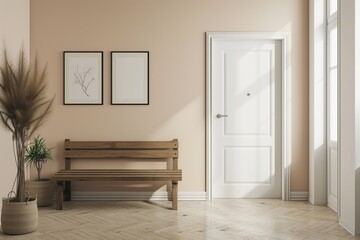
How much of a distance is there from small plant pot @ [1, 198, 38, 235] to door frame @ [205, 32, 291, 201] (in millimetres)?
2482

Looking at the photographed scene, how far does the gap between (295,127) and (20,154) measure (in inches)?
140

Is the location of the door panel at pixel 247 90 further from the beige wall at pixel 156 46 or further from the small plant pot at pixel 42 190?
the small plant pot at pixel 42 190

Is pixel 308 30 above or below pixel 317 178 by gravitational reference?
above

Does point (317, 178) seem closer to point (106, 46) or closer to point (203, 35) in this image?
point (203, 35)

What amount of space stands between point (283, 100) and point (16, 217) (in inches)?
144

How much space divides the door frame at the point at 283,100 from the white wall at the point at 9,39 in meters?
2.40

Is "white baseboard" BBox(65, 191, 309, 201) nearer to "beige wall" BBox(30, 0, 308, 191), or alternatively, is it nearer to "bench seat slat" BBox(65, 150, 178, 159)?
"beige wall" BBox(30, 0, 308, 191)

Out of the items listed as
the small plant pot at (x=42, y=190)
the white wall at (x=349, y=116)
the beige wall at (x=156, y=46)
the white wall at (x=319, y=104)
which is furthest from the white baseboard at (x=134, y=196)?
the white wall at (x=349, y=116)

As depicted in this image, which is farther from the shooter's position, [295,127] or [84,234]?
[295,127]

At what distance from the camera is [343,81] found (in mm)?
4629

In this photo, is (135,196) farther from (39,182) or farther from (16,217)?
(16,217)

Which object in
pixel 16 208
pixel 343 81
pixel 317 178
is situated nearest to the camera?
pixel 16 208

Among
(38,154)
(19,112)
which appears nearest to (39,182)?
(38,154)

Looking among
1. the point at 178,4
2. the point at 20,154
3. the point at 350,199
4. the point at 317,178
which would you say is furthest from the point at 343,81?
the point at 20,154
